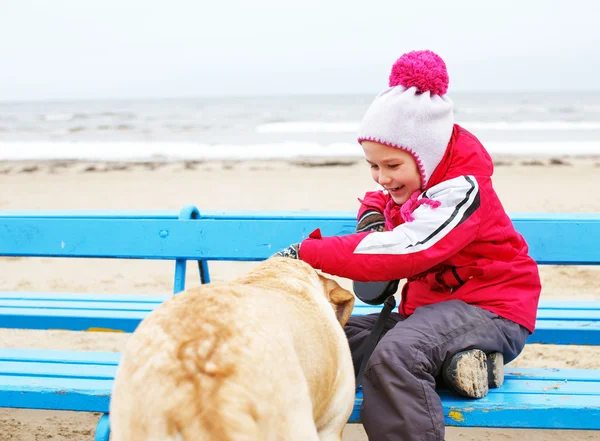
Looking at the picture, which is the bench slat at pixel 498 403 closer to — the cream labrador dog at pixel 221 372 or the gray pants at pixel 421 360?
the gray pants at pixel 421 360

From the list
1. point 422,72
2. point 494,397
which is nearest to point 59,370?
point 494,397

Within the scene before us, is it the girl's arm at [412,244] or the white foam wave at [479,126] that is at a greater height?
the girl's arm at [412,244]

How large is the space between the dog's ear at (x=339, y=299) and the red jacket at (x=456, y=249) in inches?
4.9

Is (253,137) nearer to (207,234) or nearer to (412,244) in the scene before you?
(207,234)

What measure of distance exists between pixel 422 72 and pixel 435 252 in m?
0.69

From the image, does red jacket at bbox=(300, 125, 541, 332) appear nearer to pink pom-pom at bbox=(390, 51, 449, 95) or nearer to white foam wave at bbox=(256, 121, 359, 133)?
pink pom-pom at bbox=(390, 51, 449, 95)

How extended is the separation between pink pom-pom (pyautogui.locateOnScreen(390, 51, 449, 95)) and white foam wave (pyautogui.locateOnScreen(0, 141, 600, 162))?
12858mm

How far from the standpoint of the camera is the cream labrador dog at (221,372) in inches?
54.8

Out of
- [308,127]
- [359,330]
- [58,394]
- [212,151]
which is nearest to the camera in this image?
[58,394]

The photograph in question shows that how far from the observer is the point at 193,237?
10.9 feet

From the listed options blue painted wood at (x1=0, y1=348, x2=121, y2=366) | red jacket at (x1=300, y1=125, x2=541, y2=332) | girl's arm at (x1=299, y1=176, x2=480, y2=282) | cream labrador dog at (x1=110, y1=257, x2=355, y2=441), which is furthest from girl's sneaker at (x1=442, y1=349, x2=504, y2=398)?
blue painted wood at (x1=0, y1=348, x2=121, y2=366)

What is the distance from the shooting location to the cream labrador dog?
1393 millimetres

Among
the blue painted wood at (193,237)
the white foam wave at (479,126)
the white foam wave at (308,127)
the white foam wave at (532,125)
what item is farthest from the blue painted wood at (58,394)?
the white foam wave at (532,125)

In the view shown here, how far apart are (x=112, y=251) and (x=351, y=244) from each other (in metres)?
1.58
